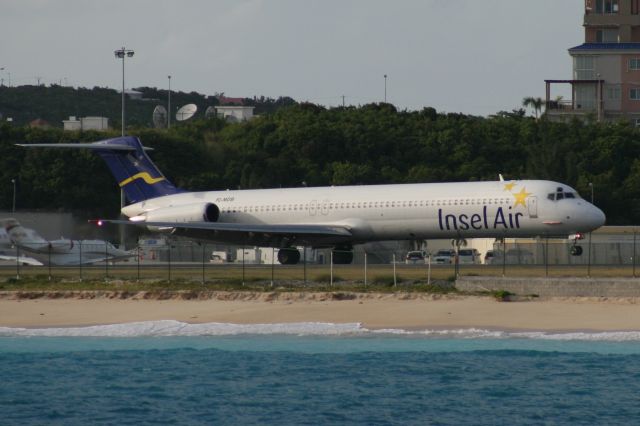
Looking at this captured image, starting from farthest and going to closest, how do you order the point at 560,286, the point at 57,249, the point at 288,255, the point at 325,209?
the point at 57,249 → the point at 288,255 → the point at 325,209 → the point at 560,286

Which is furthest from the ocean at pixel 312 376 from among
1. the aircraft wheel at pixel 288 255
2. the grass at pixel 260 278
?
the aircraft wheel at pixel 288 255

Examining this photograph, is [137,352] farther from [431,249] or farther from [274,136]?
[274,136]

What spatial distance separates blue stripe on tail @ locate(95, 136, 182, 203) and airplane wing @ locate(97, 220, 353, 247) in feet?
15.2

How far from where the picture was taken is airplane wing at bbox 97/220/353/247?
5409 centimetres

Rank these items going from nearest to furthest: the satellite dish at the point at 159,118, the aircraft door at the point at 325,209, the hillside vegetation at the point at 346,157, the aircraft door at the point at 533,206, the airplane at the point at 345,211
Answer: the aircraft door at the point at 533,206 < the airplane at the point at 345,211 < the aircraft door at the point at 325,209 < the hillside vegetation at the point at 346,157 < the satellite dish at the point at 159,118

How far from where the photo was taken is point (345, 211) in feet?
178

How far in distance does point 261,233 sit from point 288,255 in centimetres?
155

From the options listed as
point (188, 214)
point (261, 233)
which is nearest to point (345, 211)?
point (261, 233)

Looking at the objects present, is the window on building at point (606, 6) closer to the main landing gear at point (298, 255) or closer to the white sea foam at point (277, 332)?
the main landing gear at point (298, 255)

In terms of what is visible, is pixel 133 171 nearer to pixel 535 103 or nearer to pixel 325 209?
pixel 325 209

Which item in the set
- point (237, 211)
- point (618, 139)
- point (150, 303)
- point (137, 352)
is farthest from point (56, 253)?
point (618, 139)

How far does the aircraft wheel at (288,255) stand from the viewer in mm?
55406

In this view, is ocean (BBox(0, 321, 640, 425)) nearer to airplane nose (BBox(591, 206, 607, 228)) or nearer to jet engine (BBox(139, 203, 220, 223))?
airplane nose (BBox(591, 206, 607, 228))

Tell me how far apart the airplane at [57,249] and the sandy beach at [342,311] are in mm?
16817
